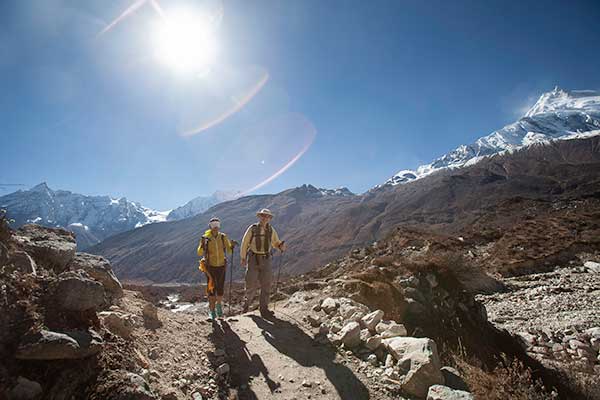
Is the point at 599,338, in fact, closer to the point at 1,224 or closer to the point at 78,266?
the point at 78,266

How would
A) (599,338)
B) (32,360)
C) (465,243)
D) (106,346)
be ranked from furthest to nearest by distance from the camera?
(465,243) → (599,338) → (106,346) → (32,360)

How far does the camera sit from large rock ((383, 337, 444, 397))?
4.64m

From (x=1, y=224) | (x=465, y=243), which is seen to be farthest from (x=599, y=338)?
(x=465, y=243)

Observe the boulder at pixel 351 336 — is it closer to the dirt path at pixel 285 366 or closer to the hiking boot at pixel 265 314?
the dirt path at pixel 285 366

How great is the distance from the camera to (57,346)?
3.13m

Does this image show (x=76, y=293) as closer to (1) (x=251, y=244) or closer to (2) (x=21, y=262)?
(2) (x=21, y=262)

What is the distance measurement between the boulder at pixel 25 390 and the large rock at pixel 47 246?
2.75 meters

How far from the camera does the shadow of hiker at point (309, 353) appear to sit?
4887 millimetres

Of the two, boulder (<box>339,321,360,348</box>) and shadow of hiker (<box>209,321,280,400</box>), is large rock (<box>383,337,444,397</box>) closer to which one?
boulder (<box>339,321,360,348</box>)

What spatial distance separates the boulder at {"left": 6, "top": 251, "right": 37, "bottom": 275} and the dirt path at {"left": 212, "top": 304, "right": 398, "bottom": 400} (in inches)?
134

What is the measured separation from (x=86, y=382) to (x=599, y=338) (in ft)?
44.2

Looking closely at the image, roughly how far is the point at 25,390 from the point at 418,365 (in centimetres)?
500

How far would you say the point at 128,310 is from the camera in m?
6.14

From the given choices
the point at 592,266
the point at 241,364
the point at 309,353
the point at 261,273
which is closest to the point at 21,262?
the point at 241,364
